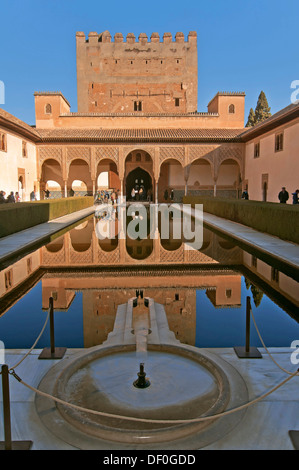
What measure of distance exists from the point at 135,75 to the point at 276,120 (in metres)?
20.4

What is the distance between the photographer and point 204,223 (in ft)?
49.0

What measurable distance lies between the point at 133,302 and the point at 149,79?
3392 centimetres

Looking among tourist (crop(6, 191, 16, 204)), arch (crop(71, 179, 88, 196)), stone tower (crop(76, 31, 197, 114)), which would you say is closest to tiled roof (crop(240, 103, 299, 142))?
arch (crop(71, 179, 88, 196))

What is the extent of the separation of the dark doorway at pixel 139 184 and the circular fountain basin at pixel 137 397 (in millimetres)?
28441

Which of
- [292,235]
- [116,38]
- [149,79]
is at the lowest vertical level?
[292,235]

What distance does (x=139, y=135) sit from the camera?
26.3 m

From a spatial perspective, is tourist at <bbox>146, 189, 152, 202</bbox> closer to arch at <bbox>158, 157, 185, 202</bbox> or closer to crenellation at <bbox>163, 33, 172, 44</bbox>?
arch at <bbox>158, 157, 185, 202</bbox>

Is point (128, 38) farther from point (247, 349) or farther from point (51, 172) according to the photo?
point (247, 349)

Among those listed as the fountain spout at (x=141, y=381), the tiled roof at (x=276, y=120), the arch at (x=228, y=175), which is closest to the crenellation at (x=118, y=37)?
the arch at (x=228, y=175)

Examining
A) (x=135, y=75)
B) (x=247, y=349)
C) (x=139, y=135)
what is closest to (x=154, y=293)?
(x=247, y=349)

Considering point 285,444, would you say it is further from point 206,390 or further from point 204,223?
point 204,223

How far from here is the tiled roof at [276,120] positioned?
16.8m

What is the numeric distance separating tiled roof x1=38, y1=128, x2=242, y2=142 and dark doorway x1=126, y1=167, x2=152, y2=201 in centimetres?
427

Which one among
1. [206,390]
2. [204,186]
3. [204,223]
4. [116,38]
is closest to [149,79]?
[116,38]
